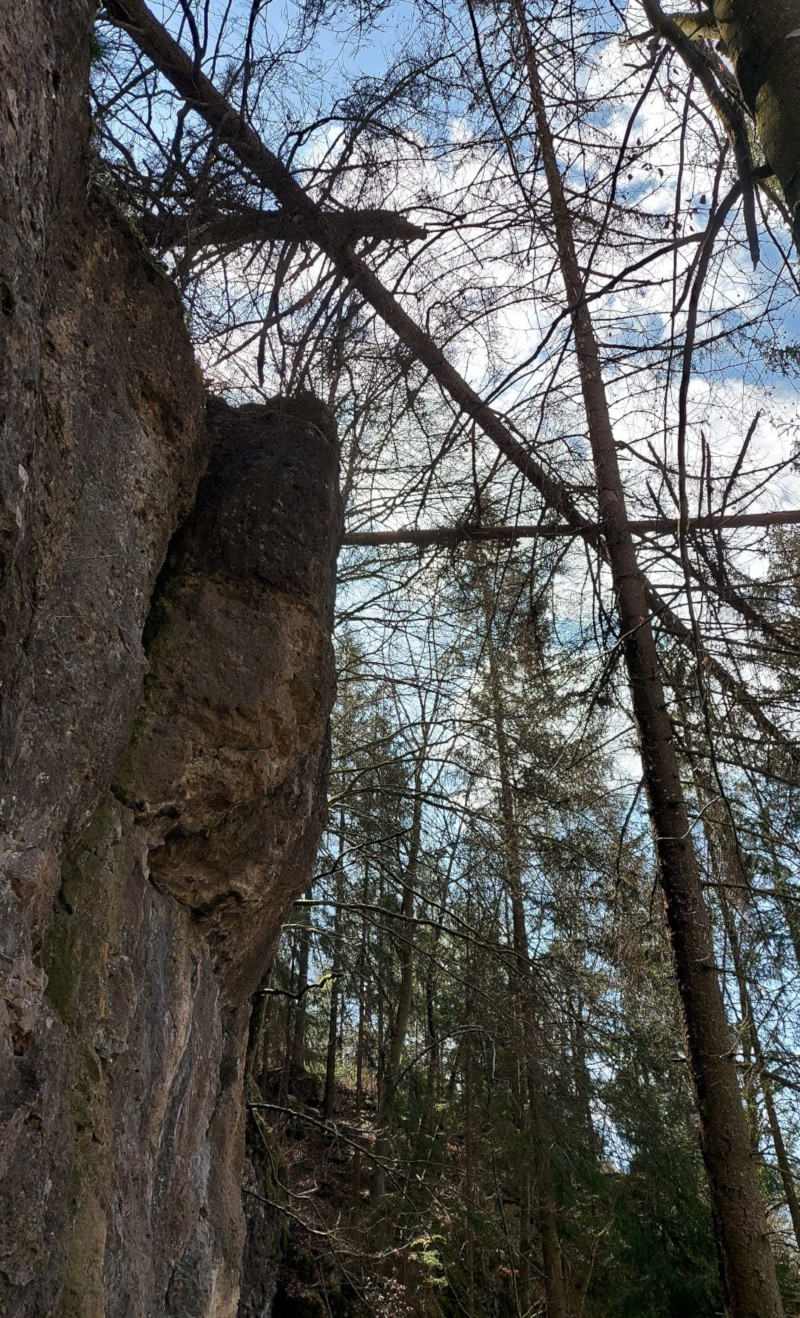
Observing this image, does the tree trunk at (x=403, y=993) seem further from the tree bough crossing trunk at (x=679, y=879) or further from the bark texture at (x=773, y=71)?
the bark texture at (x=773, y=71)

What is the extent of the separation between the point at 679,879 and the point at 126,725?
10.0 feet

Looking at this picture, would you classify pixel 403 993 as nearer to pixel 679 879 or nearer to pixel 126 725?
pixel 679 879

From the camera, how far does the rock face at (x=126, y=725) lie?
2029mm

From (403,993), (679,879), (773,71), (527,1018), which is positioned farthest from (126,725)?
(403,993)

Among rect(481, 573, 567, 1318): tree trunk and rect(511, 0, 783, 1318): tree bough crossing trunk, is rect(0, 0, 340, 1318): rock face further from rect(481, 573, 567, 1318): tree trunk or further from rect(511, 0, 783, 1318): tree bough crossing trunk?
rect(481, 573, 567, 1318): tree trunk

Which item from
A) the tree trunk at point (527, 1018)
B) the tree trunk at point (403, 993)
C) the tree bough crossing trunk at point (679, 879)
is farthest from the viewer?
the tree trunk at point (403, 993)

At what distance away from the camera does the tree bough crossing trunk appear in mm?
3908

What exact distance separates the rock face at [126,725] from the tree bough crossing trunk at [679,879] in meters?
1.51

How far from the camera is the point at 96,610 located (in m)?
2.77

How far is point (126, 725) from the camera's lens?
2.88 meters

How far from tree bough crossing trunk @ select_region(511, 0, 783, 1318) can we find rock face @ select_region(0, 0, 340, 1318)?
1513 millimetres

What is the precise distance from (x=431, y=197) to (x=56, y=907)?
2946 millimetres

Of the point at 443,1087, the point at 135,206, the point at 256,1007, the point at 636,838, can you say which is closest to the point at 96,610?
the point at 135,206

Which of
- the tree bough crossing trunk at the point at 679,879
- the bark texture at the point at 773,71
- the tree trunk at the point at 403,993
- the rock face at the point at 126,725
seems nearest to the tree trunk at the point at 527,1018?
the tree trunk at the point at 403,993
